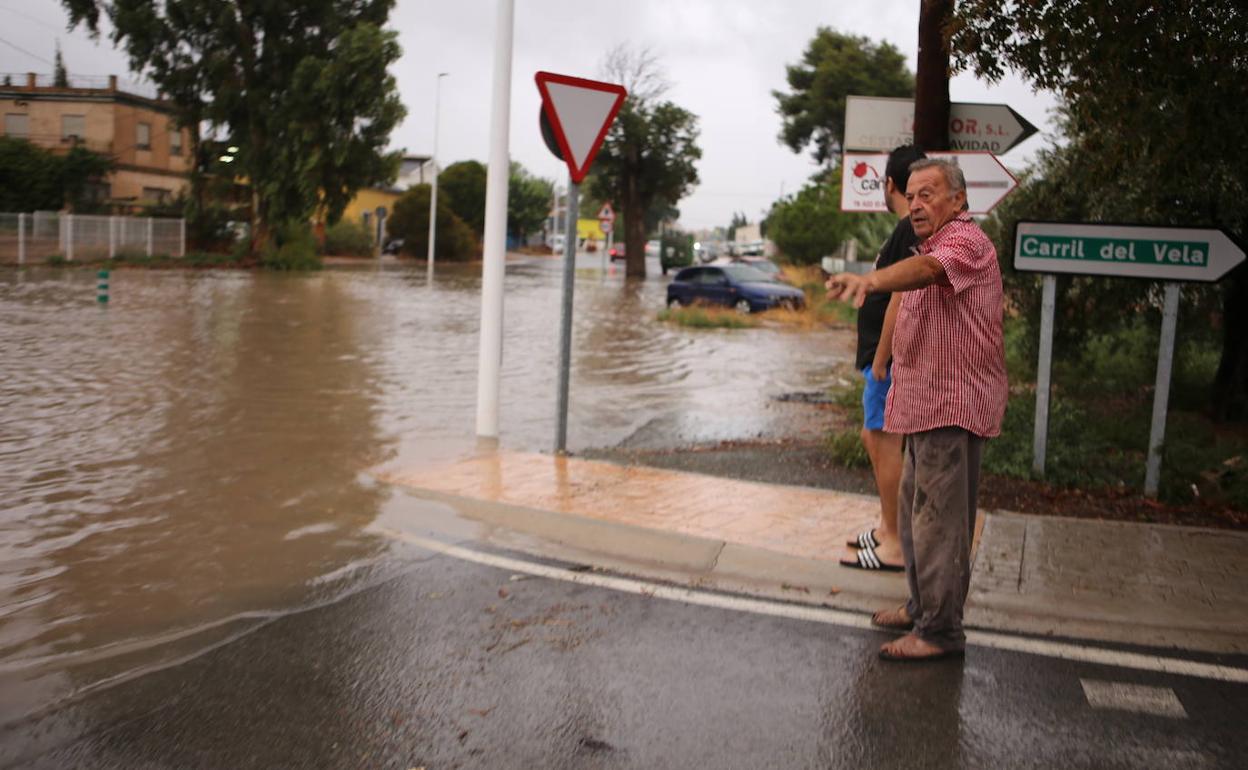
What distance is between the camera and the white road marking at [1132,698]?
13.2 ft

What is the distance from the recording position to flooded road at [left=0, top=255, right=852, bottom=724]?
4.96m

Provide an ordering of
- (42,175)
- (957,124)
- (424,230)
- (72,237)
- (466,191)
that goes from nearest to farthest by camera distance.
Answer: (957,124)
(72,237)
(42,175)
(424,230)
(466,191)

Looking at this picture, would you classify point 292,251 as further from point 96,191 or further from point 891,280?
point 891,280

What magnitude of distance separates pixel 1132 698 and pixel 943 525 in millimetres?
914

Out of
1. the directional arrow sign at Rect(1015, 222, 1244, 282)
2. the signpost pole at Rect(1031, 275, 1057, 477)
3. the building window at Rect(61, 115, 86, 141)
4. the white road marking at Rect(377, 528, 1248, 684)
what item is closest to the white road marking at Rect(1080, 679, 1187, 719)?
the white road marking at Rect(377, 528, 1248, 684)

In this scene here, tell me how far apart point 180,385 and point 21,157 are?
32039 mm

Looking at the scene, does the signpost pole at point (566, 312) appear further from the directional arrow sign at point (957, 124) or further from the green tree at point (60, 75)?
the green tree at point (60, 75)

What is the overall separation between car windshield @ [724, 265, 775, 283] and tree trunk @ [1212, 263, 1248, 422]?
19202 millimetres

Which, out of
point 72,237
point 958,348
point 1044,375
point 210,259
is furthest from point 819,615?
point 210,259

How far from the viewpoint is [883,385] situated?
5449 millimetres

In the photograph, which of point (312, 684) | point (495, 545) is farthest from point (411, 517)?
point (312, 684)

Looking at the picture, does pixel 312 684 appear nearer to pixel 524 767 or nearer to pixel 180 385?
pixel 524 767

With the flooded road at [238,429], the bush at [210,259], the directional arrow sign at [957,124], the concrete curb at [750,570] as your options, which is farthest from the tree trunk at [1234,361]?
the bush at [210,259]

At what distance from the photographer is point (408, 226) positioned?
64688 mm
